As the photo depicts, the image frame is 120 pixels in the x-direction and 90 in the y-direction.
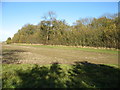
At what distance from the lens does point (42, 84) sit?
304 cm

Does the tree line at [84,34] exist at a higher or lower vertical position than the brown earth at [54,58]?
higher

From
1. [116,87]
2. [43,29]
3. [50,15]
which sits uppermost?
[50,15]

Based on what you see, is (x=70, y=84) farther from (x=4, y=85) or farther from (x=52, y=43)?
(x=52, y=43)

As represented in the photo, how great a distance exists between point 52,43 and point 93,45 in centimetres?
1688

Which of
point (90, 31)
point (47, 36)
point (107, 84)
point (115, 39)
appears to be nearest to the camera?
point (107, 84)

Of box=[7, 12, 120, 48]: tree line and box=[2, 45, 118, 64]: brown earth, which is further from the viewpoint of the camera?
box=[7, 12, 120, 48]: tree line

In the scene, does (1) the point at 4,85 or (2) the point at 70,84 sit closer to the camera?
(1) the point at 4,85

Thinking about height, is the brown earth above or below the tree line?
below

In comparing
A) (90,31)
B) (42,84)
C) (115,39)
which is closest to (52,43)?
(90,31)

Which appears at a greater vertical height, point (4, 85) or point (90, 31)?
point (90, 31)

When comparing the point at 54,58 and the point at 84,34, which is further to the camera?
the point at 84,34

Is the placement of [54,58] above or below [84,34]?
below

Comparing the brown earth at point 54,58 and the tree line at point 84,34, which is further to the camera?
the tree line at point 84,34

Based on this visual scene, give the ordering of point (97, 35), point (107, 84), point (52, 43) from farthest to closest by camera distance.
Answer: point (52, 43), point (97, 35), point (107, 84)
